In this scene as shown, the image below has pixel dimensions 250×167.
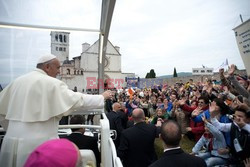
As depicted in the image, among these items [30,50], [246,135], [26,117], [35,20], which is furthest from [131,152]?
[35,20]

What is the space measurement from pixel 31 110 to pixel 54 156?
117cm

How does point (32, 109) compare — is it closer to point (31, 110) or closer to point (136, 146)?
point (31, 110)

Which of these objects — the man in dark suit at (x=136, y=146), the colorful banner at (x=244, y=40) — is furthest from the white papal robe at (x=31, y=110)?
the colorful banner at (x=244, y=40)

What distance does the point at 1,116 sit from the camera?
2.30 meters

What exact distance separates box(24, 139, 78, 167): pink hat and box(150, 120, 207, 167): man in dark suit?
1.23m

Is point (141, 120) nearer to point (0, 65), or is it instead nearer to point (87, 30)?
point (0, 65)

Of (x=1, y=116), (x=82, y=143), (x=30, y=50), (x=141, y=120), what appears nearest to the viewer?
(x=1, y=116)

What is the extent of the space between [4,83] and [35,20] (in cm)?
149

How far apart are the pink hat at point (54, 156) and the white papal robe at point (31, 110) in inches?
40.9

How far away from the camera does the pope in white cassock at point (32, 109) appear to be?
1985mm

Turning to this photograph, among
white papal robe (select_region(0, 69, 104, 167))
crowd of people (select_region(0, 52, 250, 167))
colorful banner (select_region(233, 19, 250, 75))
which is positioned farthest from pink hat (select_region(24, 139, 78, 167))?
colorful banner (select_region(233, 19, 250, 75))

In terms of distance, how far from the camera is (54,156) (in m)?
1.03

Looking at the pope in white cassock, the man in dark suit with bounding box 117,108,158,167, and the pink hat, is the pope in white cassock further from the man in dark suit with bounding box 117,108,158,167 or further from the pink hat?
the man in dark suit with bounding box 117,108,158,167

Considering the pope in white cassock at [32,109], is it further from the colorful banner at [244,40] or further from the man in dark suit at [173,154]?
the colorful banner at [244,40]
